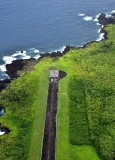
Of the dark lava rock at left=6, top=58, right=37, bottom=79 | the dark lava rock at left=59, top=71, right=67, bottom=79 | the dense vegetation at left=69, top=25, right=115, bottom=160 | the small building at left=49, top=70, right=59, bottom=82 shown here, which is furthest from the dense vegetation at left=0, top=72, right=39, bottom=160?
the dense vegetation at left=69, top=25, right=115, bottom=160

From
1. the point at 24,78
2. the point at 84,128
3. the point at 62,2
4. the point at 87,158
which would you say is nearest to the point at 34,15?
the point at 62,2

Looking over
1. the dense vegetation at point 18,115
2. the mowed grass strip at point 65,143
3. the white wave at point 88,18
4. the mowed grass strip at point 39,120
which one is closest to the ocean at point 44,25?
the white wave at point 88,18

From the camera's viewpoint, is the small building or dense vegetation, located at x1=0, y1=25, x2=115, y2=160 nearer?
dense vegetation, located at x1=0, y1=25, x2=115, y2=160

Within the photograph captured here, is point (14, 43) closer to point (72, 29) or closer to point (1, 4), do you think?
point (72, 29)

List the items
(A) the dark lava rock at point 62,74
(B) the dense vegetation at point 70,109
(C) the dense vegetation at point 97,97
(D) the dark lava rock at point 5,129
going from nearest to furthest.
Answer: (B) the dense vegetation at point 70,109, (C) the dense vegetation at point 97,97, (D) the dark lava rock at point 5,129, (A) the dark lava rock at point 62,74

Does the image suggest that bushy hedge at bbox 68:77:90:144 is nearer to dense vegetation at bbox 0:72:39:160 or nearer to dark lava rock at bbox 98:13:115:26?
dense vegetation at bbox 0:72:39:160

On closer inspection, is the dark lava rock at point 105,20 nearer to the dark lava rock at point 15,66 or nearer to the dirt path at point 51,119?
the dark lava rock at point 15,66

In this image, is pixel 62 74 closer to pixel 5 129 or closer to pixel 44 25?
pixel 5 129

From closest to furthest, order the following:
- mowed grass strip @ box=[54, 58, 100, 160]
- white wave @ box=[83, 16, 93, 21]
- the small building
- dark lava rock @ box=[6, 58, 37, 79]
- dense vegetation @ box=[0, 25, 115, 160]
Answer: mowed grass strip @ box=[54, 58, 100, 160] < dense vegetation @ box=[0, 25, 115, 160] < the small building < dark lava rock @ box=[6, 58, 37, 79] < white wave @ box=[83, 16, 93, 21]
